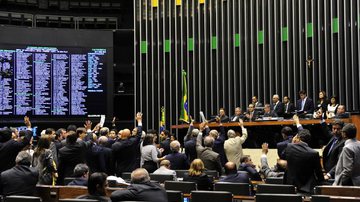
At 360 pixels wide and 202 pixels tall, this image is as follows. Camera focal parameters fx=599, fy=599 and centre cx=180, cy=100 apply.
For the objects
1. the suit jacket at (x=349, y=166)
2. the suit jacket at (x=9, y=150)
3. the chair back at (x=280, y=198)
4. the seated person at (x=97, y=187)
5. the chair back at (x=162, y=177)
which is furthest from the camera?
the suit jacket at (x=9, y=150)

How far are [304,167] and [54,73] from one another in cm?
1245

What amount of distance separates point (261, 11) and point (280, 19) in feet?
2.44

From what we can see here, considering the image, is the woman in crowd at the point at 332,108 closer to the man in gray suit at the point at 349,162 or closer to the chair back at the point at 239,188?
the man in gray suit at the point at 349,162

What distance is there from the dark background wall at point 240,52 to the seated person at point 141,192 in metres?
11.3

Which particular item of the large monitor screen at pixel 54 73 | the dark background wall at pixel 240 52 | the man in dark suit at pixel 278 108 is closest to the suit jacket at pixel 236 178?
the man in dark suit at pixel 278 108

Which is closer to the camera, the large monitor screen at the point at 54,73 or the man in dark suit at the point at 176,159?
the man in dark suit at the point at 176,159

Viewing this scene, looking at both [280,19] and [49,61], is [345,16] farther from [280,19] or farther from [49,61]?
[49,61]

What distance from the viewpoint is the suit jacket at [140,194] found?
5535 millimetres

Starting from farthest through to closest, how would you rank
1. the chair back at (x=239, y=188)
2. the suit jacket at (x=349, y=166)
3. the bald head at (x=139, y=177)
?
the chair back at (x=239, y=188), the suit jacket at (x=349, y=166), the bald head at (x=139, y=177)

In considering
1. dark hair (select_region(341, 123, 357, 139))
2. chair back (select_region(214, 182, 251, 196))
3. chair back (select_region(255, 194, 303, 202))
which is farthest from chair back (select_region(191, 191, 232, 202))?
dark hair (select_region(341, 123, 357, 139))

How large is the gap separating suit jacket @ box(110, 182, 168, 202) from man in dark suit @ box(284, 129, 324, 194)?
2.08m

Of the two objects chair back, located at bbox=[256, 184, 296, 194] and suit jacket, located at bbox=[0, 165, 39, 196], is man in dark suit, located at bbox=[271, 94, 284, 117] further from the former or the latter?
suit jacket, located at bbox=[0, 165, 39, 196]

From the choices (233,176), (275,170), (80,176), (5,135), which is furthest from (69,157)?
(275,170)

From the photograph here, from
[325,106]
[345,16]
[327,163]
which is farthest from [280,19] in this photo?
[327,163]
